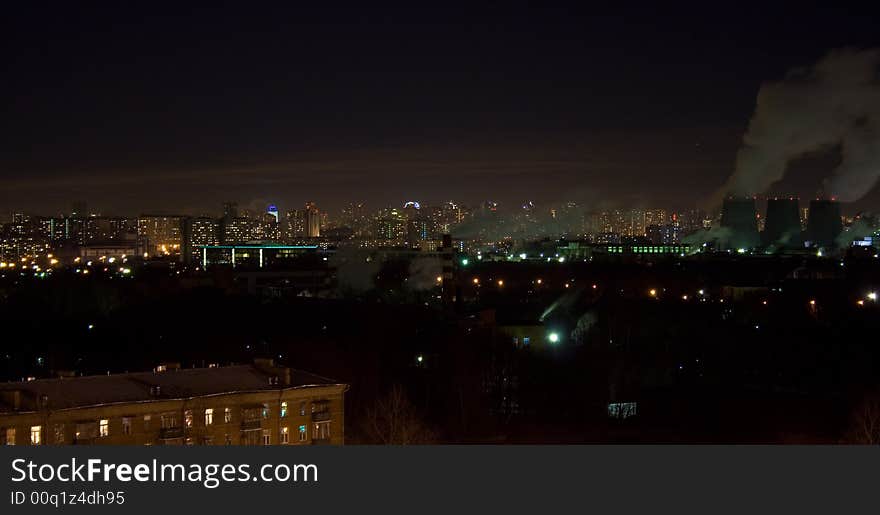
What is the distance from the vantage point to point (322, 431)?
593 cm

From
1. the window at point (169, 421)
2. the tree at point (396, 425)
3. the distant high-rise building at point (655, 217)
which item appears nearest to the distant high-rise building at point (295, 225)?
the distant high-rise building at point (655, 217)

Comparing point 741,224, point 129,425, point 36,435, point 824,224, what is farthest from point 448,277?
point 824,224

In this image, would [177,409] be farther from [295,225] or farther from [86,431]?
[295,225]

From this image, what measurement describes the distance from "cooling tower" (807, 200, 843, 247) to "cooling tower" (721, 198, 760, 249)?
133cm

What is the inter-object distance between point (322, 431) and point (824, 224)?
2060 centimetres

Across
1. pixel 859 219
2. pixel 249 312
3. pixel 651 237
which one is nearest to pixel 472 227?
pixel 651 237

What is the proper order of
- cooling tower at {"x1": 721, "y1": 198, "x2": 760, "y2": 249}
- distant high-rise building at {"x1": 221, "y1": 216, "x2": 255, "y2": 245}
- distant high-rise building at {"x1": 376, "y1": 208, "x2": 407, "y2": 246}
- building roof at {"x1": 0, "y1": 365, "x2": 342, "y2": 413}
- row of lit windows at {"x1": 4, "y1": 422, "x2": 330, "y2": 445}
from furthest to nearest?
distant high-rise building at {"x1": 221, "y1": 216, "x2": 255, "y2": 245} < distant high-rise building at {"x1": 376, "y1": 208, "x2": 407, "y2": 246} < cooling tower at {"x1": 721, "y1": 198, "x2": 760, "y2": 249} < building roof at {"x1": 0, "y1": 365, "x2": 342, "y2": 413} < row of lit windows at {"x1": 4, "y1": 422, "x2": 330, "y2": 445}

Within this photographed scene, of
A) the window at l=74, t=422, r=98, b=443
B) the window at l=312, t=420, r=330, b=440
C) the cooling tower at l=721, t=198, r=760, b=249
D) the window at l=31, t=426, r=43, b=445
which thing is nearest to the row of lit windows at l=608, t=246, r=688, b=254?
the cooling tower at l=721, t=198, r=760, b=249

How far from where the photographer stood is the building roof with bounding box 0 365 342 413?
5.36 m

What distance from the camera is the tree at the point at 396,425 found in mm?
5793

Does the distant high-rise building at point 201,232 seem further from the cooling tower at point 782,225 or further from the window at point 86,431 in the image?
the window at point 86,431

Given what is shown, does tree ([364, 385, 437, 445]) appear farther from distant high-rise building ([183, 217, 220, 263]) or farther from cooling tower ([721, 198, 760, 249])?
distant high-rise building ([183, 217, 220, 263])

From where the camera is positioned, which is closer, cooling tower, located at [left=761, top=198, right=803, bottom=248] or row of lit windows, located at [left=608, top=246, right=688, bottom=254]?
cooling tower, located at [left=761, top=198, right=803, bottom=248]

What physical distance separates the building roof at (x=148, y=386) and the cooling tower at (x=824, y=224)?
66.4ft
